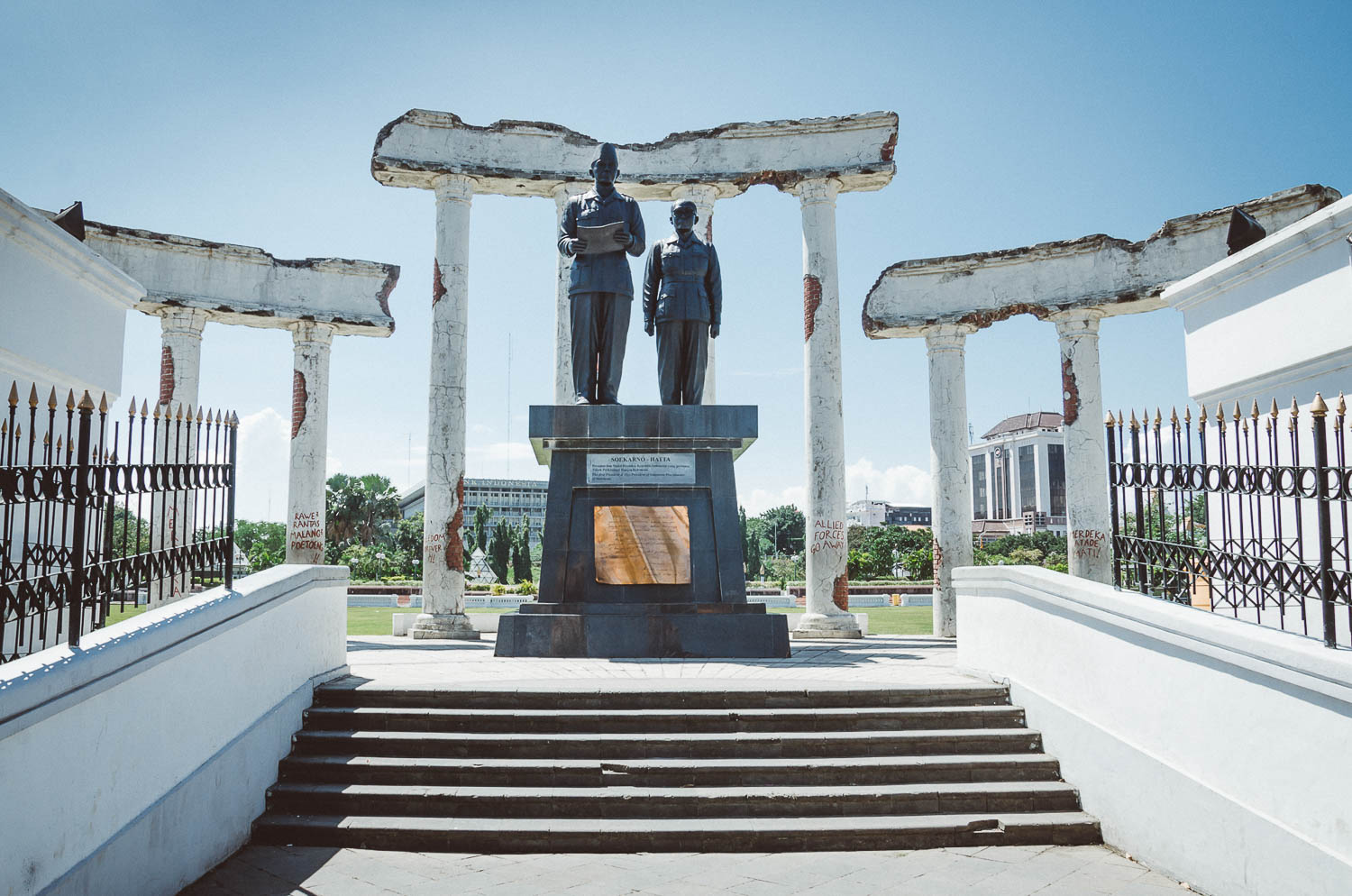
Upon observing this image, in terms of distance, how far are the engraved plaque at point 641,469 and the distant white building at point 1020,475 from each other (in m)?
103

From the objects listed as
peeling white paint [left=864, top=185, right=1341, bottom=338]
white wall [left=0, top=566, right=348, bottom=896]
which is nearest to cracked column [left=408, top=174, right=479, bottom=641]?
peeling white paint [left=864, top=185, right=1341, bottom=338]

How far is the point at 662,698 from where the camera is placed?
726cm

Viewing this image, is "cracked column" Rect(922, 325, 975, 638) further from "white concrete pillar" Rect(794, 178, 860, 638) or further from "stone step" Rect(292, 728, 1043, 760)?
"stone step" Rect(292, 728, 1043, 760)

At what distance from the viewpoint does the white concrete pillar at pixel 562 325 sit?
1720 cm

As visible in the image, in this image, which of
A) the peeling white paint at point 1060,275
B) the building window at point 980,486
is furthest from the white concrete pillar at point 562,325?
the building window at point 980,486

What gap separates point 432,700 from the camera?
7316 mm

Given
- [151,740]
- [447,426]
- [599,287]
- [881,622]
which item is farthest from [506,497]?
[151,740]

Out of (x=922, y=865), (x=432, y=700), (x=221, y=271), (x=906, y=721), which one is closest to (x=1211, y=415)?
(x=906, y=721)

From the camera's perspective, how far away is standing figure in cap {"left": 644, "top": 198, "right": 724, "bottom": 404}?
11312 millimetres

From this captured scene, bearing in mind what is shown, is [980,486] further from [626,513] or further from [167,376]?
[626,513]

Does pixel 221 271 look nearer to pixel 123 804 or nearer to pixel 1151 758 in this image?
pixel 123 804

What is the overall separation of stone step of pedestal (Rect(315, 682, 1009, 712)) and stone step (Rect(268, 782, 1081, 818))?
0.98m

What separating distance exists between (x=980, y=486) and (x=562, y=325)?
133m

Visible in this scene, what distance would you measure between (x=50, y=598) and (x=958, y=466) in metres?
15.9
